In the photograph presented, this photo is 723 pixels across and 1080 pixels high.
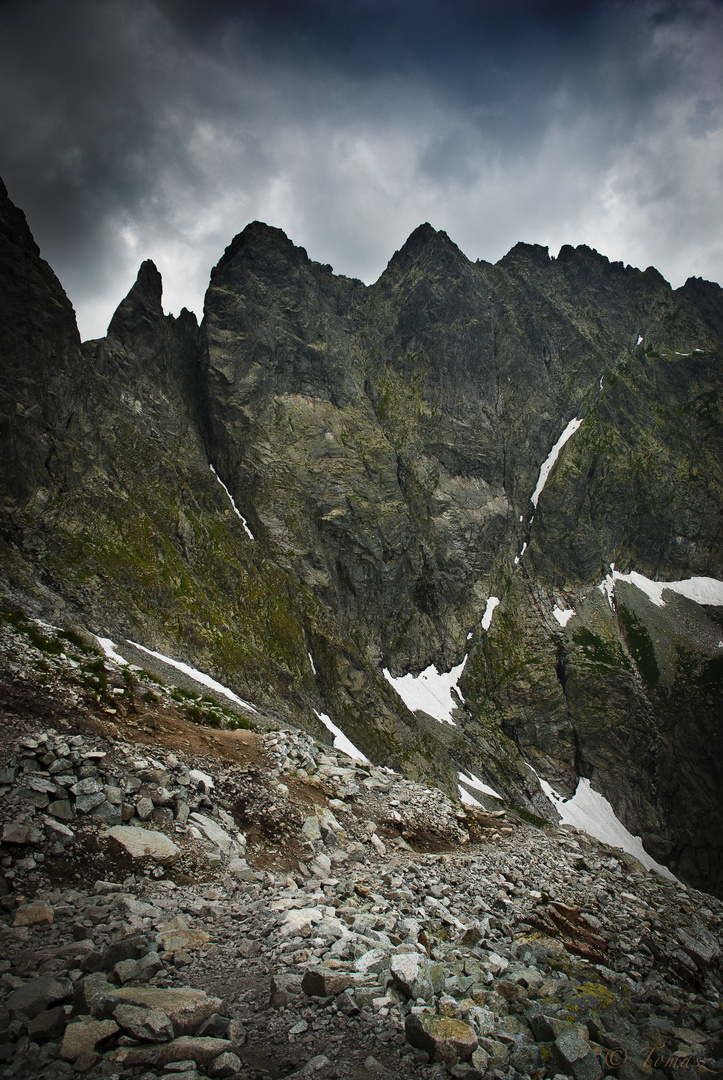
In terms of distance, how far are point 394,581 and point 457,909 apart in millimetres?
75316

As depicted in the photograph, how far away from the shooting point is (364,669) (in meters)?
62.0

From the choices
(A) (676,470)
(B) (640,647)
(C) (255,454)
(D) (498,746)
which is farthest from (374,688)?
(A) (676,470)

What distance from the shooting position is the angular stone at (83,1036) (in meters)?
3.65

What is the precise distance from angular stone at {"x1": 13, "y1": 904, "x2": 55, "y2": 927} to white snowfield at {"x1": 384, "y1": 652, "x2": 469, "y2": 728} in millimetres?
70862

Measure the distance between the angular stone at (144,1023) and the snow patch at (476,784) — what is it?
6370cm

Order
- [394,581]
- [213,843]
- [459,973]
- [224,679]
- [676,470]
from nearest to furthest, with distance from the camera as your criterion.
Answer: [459,973] → [213,843] → [224,679] → [394,581] → [676,470]

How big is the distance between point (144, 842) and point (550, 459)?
13099 centimetres

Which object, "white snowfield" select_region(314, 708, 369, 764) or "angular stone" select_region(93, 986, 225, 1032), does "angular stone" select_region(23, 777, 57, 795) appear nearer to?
"angular stone" select_region(93, 986, 225, 1032)

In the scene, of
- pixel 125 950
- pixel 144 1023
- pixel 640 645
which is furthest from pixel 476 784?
pixel 144 1023

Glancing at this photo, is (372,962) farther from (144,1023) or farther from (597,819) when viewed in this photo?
(597,819)

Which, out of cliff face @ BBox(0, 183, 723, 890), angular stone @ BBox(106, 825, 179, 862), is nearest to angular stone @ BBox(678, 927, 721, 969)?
angular stone @ BBox(106, 825, 179, 862)

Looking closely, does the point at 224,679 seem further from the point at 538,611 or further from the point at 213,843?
the point at 538,611

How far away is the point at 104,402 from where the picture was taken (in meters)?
58.3

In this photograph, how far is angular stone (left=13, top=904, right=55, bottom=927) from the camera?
19.6 ft
